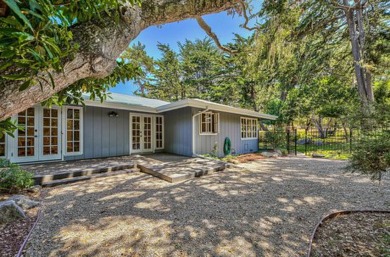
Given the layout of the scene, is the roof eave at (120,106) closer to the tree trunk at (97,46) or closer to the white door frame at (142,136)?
the white door frame at (142,136)

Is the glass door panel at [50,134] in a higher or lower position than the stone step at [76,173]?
higher

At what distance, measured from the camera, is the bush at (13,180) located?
3.65 metres

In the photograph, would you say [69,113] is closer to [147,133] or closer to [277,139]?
[147,133]

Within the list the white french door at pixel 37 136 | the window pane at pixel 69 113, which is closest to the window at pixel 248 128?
the window pane at pixel 69 113

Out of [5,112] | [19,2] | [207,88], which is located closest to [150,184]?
[5,112]

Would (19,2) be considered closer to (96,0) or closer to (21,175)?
(96,0)

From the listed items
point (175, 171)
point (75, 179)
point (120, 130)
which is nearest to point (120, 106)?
point (120, 130)

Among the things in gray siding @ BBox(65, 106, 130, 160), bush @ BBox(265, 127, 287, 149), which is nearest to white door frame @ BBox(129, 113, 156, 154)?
gray siding @ BBox(65, 106, 130, 160)

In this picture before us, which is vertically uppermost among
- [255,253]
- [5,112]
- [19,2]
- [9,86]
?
[19,2]

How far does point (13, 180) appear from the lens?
3711mm

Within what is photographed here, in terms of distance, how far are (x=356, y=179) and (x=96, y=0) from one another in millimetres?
6618

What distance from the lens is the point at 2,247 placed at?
81.4 inches

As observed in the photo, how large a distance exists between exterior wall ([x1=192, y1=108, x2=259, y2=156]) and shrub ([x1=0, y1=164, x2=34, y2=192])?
A: 5.33 metres

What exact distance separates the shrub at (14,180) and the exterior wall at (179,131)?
5113 millimetres
